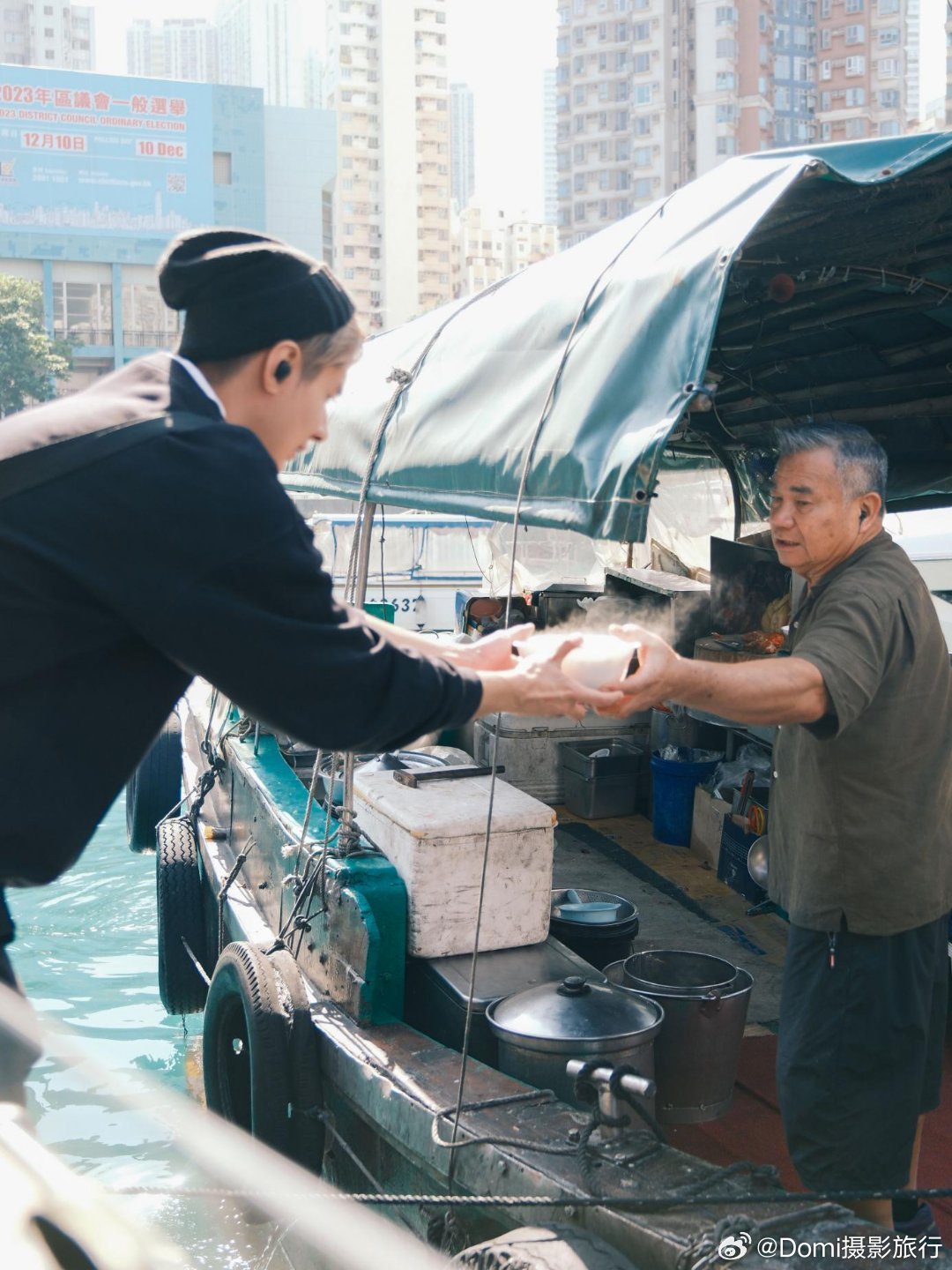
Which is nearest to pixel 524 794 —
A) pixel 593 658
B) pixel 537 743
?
pixel 593 658

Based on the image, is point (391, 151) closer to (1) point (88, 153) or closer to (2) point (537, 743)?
(1) point (88, 153)

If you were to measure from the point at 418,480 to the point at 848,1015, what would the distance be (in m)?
2.37

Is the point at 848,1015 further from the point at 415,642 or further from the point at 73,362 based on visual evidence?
the point at 73,362

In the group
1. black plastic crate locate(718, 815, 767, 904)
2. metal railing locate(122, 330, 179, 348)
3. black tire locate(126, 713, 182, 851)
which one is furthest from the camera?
metal railing locate(122, 330, 179, 348)

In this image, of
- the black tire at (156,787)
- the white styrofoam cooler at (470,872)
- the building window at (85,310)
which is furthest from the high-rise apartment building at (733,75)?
the white styrofoam cooler at (470,872)

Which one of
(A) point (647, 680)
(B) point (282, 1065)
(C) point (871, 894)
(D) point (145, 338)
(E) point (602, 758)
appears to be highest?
(D) point (145, 338)

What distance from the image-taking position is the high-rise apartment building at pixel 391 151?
98.8 m

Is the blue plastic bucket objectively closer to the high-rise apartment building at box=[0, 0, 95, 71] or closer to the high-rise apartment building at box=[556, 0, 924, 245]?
the high-rise apartment building at box=[556, 0, 924, 245]

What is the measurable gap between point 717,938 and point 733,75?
9195cm

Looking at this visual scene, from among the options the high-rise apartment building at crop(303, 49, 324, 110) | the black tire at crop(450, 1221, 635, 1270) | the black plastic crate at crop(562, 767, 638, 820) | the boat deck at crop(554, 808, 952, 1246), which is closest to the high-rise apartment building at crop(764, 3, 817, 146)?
the high-rise apartment building at crop(303, 49, 324, 110)

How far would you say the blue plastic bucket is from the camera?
7.31 m

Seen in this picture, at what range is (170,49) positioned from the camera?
19325 centimetres

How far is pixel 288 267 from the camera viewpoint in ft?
6.69

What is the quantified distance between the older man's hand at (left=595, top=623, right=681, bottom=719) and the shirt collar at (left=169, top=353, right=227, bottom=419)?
119 cm
